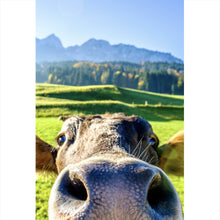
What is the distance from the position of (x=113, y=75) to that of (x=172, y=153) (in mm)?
1815

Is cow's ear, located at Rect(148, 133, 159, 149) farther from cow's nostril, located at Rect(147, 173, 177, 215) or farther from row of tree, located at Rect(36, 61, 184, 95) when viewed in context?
row of tree, located at Rect(36, 61, 184, 95)

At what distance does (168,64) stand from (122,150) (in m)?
2.87

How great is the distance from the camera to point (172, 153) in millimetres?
2979

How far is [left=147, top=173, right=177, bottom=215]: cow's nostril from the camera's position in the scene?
4.47ft

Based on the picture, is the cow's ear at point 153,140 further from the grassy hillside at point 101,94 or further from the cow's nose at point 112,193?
the grassy hillside at point 101,94

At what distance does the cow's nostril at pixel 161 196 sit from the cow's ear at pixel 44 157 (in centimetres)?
178

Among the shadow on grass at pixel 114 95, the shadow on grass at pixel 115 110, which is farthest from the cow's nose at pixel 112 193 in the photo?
the shadow on grass at pixel 114 95

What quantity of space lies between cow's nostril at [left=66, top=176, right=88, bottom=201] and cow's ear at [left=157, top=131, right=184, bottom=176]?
1.68 metres

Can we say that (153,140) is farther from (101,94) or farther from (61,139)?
(101,94)

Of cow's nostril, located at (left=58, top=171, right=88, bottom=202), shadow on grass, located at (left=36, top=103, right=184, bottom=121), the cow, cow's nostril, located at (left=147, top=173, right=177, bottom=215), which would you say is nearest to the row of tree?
shadow on grass, located at (left=36, top=103, right=184, bottom=121)

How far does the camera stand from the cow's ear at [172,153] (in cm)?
293
